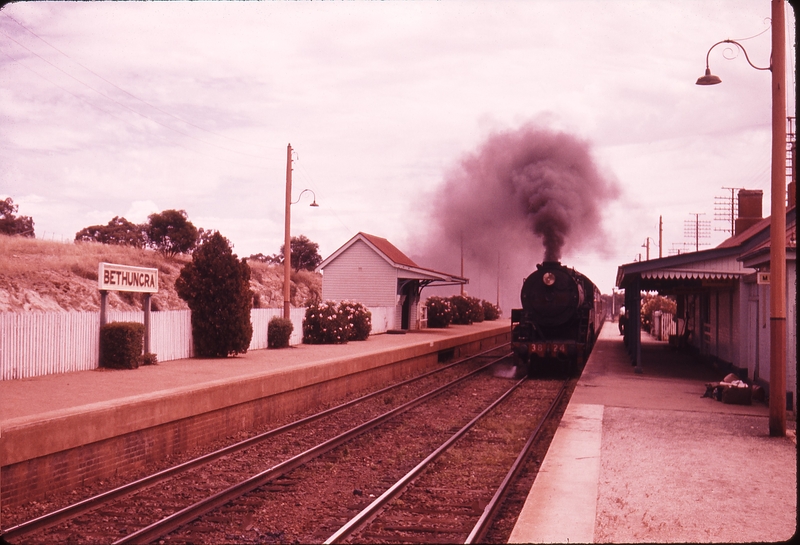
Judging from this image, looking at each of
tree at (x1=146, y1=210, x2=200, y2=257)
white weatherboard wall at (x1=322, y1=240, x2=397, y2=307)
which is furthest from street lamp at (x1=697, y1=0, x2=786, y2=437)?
tree at (x1=146, y1=210, x2=200, y2=257)

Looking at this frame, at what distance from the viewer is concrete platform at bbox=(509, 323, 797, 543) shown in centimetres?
554

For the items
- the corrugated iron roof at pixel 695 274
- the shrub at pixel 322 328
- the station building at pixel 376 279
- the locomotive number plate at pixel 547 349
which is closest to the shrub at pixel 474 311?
the station building at pixel 376 279

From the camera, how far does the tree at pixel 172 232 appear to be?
172 feet

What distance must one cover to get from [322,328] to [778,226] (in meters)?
16.0

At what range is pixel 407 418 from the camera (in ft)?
40.4

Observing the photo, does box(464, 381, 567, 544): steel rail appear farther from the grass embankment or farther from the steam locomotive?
the grass embankment

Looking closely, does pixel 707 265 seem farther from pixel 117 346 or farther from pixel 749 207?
pixel 117 346

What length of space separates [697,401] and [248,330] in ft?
34.1

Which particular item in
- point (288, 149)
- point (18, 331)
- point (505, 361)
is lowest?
point (505, 361)

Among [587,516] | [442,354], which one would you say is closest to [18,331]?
[587,516]

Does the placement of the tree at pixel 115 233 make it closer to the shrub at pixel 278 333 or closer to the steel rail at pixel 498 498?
the shrub at pixel 278 333

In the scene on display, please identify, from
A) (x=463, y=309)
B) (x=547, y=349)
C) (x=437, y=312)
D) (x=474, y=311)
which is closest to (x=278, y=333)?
(x=547, y=349)

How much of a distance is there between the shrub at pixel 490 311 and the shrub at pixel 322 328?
98.5 ft

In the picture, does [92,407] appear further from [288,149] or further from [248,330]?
[288,149]
